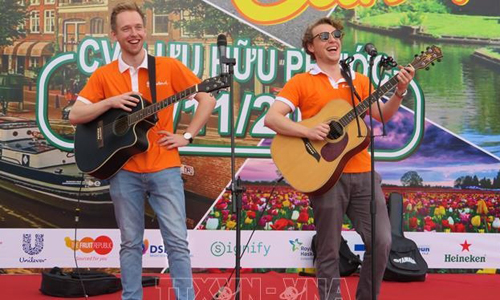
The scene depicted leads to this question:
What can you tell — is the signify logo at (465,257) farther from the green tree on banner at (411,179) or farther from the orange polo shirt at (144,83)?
the orange polo shirt at (144,83)

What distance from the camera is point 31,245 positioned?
5672mm

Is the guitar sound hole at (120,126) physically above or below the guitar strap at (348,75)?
below

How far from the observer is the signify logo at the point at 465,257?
6.01m

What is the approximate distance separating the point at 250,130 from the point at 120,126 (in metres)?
2.08

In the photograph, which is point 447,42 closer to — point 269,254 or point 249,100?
point 249,100

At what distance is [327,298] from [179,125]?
7.58 ft

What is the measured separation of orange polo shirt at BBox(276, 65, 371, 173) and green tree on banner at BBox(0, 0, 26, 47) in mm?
2601

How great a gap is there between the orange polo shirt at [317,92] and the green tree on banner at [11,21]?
8.53ft

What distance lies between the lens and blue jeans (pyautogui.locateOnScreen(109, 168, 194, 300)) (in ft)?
12.6

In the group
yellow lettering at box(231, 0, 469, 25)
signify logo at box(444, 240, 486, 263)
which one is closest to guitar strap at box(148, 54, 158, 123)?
yellow lettering at box(231, 0, 469, 25)

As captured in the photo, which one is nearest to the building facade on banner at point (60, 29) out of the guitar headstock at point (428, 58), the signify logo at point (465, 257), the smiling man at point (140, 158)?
the smiling man at point (140, 158)

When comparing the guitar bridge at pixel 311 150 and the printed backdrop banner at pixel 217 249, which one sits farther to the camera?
the printed backdrop banner at pixel 217 249

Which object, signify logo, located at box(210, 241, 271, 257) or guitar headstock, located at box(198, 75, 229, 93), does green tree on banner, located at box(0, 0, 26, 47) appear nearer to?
signify logo, located at box(210, 241, 271, 257)

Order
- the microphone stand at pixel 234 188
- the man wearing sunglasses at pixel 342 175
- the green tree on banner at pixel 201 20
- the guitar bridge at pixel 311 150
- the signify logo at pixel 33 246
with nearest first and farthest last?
the microphone stand at pixel 234 188 < the man wearing sunglasses at pixel 342 175 < the guitar bridge at pixel 311 150 < the signify logo at pixel 33 246 < the green tree on banner at pixel 201 20
